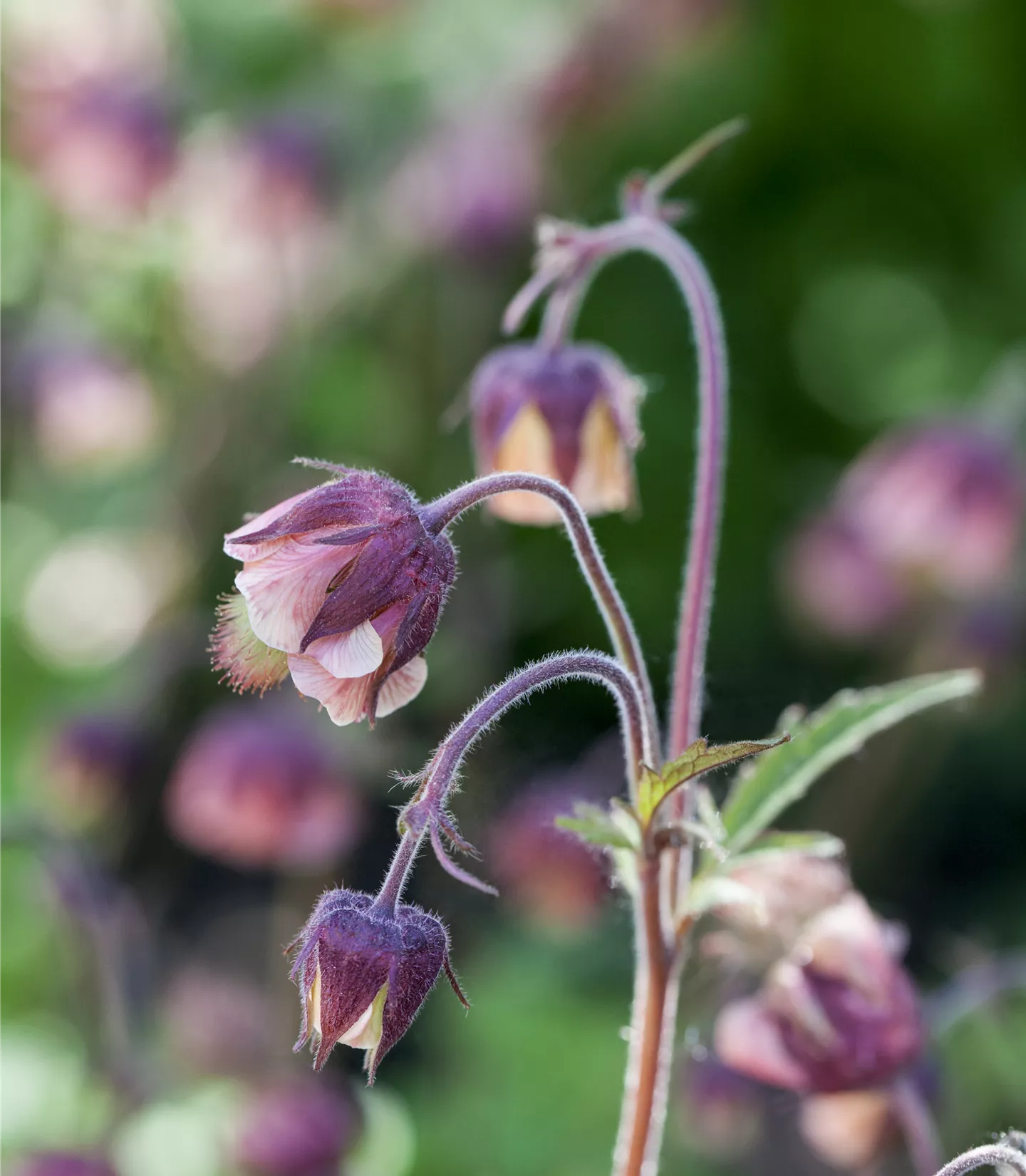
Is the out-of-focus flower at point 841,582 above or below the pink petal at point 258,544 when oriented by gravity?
above

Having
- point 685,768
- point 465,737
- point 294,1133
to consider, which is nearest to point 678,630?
point 685,768

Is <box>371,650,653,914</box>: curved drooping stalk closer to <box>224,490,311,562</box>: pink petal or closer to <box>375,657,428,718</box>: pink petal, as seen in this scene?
<box>375,657,428,718</box>: pink petal

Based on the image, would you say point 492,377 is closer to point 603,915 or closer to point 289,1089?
point 289,1089

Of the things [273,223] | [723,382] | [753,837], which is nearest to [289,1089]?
[753,837]

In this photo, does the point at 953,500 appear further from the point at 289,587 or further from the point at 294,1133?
the point at 289,587

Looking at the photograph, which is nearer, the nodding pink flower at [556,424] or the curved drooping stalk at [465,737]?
the curved drooping stalk at [465,737]

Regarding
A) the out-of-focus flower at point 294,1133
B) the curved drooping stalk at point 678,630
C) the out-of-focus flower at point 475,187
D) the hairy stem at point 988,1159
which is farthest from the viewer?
the out-of-focus flower at point 475,187

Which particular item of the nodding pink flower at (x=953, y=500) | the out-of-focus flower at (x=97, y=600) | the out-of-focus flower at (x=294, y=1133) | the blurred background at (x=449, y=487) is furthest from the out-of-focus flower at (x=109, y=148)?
the out-of-focus flower at (x=294, y=1133)

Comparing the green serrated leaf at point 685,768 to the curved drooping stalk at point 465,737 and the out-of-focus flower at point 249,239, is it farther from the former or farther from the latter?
the out-of-focus flower at point 249,239
